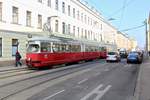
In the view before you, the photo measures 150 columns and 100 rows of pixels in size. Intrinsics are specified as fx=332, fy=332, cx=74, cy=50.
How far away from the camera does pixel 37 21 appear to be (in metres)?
44.0

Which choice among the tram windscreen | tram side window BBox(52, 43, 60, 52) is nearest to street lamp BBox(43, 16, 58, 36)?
tram side window BBox(52, 43, 60, 52)

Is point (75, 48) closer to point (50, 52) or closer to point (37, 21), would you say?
point (37, 21)

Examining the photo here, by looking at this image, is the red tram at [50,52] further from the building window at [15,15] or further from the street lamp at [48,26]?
the building window at [15,15]

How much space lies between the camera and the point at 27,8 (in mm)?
40500

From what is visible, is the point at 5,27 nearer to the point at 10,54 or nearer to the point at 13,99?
the point at 10,54

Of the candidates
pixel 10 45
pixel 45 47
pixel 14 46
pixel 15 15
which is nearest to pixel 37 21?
pixel 15 15

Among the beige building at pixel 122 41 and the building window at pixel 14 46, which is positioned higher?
the beige building at pixel 122 41

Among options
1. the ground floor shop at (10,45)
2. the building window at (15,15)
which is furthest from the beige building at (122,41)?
the building window at (15,15)

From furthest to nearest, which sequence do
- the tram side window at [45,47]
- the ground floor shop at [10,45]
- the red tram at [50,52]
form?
the ground floor shop at [10,45]
the tram side window at [45,47]
the red tram at [50,52]

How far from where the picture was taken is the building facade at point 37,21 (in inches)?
1384

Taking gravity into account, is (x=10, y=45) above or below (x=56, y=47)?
above

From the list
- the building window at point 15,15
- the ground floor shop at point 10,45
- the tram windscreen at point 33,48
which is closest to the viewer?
the tram windscreen at point 33,48

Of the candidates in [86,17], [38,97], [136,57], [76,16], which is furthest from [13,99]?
[86,17]

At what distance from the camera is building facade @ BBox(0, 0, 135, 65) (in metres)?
35.2
